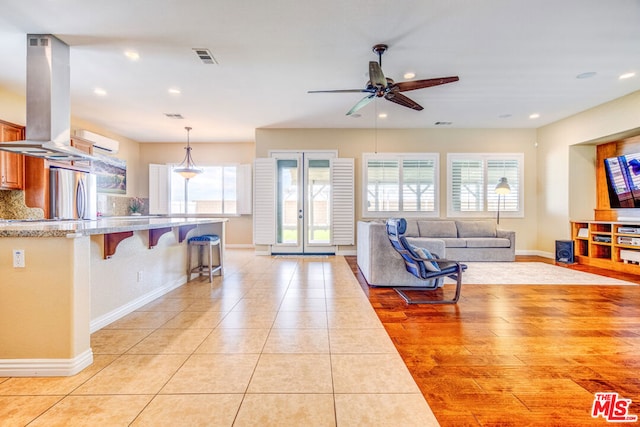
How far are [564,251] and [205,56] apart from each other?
718 cm

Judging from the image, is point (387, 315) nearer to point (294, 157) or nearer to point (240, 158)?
point (294, 157)

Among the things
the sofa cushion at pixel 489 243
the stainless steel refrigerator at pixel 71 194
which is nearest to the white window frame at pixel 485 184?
the sofa cushion at pixel 489 243

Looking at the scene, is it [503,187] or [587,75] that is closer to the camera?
[587,75]

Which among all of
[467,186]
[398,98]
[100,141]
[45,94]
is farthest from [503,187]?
[100,141]

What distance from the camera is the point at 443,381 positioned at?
179 cm

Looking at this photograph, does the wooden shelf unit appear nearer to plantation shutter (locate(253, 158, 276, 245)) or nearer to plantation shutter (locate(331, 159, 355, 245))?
plantation shutter (locate(331, 159, 355, 245))

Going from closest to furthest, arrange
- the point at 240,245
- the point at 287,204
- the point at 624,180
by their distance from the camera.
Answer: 1. the point at 624,180
2. the point at 287,204
3. the point at 240,245

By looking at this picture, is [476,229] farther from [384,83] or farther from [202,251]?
[202,251]

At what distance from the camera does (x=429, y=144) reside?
6.91 meters

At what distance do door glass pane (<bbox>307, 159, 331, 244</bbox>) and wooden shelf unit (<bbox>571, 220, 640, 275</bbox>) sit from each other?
5.16 metres

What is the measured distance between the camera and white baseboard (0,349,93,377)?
1.86m

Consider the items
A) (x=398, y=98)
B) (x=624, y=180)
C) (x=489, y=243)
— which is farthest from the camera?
(x=489, y=243)

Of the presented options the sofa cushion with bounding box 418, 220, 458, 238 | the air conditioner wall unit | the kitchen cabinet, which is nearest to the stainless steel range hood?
the kitchen cabinet

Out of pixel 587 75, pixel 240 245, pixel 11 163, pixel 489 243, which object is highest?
pixel 587 75
